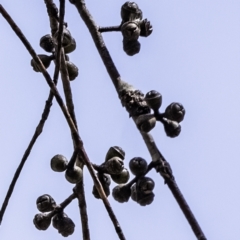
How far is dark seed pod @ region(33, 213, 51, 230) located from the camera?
2412mm

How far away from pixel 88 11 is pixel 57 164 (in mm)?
604

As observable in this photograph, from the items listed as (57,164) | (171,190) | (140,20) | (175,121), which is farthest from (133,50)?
(171,190)

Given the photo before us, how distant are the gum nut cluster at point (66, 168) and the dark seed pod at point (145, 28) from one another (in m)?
0.53

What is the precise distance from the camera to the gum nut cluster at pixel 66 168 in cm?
225

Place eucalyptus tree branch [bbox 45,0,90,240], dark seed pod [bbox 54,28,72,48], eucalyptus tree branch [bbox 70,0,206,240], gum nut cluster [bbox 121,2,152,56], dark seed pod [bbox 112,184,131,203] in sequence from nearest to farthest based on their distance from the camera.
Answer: eucalyptus tree branch [bbox 70,0,206,240] < eucalyptus tree branch [bbox 45,0,90,240] < dark seed pod [bbox 112,184,131,203] < gum nut cluster [bbox 121,2,152,56] < dark seed pod [bbox 54,28,72,48]

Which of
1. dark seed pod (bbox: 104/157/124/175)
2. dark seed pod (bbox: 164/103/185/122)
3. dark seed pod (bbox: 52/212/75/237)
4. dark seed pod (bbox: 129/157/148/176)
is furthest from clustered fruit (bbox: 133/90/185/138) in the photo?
dark seed pod (bbox: 52/212/75/237)

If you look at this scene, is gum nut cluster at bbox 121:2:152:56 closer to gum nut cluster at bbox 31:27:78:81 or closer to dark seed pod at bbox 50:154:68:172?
gum nut cluster at bbox 31:27:78:81

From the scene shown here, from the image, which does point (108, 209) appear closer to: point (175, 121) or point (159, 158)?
point (159, 158)

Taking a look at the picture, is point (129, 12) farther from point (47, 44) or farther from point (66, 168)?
point (66, 168)

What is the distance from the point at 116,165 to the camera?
2.30 metres

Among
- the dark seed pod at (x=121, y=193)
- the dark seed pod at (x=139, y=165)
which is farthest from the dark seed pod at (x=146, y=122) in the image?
the dark seed pod at (x=121, y=193)

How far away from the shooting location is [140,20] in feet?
8.01

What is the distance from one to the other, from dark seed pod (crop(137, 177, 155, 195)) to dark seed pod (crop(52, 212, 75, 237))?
35cm

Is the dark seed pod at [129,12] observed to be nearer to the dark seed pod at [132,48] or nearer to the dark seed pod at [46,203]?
the dark seed pod at [132,48]
